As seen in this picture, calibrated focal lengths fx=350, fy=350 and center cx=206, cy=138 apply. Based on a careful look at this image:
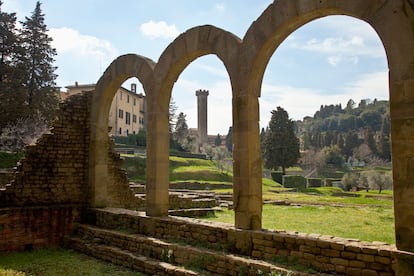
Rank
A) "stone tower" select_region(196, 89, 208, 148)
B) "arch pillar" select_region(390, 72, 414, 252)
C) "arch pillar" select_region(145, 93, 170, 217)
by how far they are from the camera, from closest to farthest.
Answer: "arch pillar" select_region(390, 72, 414, 252), "arch pillar" select_region(145, 93, 170, 217), "stone tower" select_region(196, 89, 208, 148)

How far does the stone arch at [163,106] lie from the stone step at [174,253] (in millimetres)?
941

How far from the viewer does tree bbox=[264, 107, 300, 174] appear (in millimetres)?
44188

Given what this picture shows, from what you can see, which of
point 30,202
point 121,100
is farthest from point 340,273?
point 121,100

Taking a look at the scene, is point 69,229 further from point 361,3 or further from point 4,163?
point 4,163

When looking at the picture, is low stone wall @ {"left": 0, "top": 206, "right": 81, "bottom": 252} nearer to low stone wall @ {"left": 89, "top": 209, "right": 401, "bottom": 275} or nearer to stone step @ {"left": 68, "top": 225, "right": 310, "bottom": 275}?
stone step @ {"left": 68, "top": 225, "right": 310, "bottom": 275}

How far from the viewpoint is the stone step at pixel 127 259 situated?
6.41 m

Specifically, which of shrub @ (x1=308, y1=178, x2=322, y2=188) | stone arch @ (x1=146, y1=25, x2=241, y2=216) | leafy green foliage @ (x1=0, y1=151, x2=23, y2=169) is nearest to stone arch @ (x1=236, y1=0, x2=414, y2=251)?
stone arch @ (x1=146, y1=25, x2=241, y2=216)

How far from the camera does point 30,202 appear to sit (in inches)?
388

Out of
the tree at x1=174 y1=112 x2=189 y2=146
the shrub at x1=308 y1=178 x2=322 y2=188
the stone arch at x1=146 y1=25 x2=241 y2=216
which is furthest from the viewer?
the tree at x1=174 y1=112 x2=189 y2=146

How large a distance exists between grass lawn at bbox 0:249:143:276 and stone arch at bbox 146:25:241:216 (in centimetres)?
166

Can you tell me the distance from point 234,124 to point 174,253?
2775 mm

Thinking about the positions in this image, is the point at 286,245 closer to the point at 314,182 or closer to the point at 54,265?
the point at 54,265

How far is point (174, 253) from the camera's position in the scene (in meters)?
6.81

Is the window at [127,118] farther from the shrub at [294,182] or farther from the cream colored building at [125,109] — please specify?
the shrub at [294,182]
